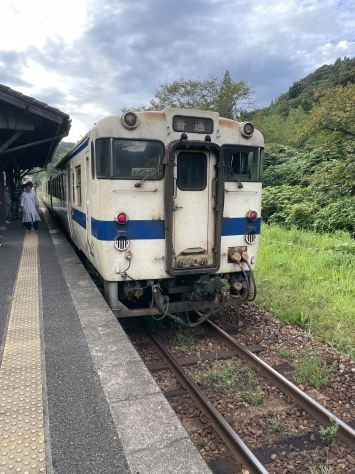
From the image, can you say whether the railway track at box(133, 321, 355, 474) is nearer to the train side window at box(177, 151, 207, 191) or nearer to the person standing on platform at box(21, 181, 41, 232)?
the train side window at box(177, 151, 207, 191)

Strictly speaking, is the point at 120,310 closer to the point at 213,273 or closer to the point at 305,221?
the point at 213,273

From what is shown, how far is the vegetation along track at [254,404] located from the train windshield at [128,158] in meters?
2.34

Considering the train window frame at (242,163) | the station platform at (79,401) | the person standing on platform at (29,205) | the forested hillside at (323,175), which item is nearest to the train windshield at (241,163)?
the train window frame at (242,163)

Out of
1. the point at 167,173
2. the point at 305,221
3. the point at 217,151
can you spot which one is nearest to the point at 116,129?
the point at 167,173

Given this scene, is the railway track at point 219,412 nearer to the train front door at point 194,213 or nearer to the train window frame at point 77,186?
the train front door at point 194,213

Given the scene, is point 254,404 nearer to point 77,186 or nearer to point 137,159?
point 137,159

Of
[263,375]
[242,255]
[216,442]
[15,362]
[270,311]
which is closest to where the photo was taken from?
[216,442]

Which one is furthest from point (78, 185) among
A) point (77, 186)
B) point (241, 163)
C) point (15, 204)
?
point (15, 204)

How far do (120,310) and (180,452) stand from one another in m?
2.75

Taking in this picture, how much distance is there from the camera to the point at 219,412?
352 cm

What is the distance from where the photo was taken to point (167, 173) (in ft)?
15.6

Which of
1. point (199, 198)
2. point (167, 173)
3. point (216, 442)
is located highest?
point (167, 173)

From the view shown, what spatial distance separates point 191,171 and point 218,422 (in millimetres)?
3042

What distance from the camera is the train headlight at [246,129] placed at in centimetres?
526
